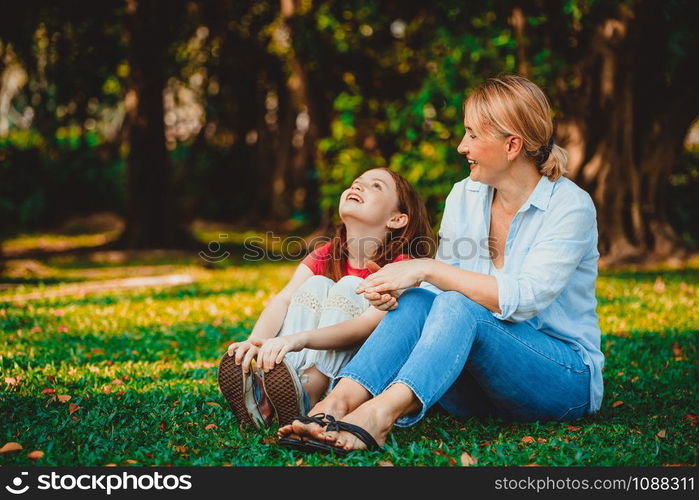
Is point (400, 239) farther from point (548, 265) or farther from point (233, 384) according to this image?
point (233, 384)

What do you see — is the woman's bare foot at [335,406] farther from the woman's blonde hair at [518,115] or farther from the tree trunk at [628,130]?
the tree trunk at [628,130]

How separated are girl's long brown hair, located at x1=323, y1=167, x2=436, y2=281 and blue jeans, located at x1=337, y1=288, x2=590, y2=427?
0.59 meters

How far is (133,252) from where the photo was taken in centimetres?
1264

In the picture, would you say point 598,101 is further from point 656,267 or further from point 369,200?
point 369,200

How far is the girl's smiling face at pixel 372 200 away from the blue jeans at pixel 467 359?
63cm

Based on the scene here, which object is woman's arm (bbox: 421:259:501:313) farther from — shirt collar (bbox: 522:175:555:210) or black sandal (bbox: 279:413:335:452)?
→ black sandal (bbox: 279:413:335:452)

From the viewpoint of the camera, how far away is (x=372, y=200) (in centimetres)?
385

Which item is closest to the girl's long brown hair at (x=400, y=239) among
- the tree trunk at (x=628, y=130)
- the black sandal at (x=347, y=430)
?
the black sandal at (x=347, y=430)

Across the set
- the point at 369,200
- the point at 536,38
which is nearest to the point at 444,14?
the point at 536,38

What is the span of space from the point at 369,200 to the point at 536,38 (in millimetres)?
7110

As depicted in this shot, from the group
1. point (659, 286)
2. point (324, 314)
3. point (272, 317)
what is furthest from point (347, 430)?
point (659, 286)

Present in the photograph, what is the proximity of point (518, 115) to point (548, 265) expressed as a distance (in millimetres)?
672

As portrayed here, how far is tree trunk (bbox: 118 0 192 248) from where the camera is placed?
12.5 metres

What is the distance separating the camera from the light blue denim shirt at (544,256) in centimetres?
319
